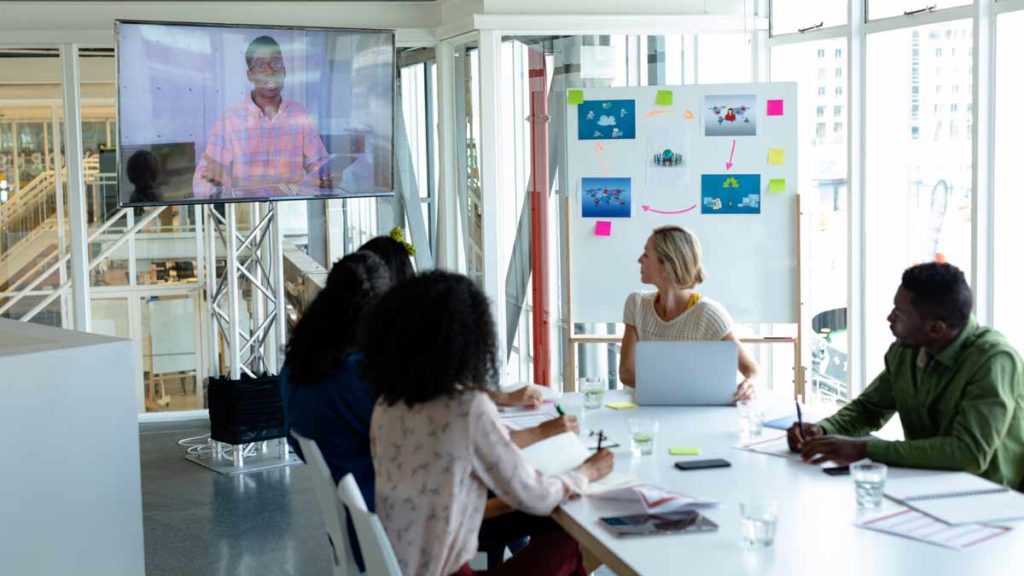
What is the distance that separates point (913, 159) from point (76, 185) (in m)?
4.83

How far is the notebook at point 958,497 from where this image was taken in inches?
100

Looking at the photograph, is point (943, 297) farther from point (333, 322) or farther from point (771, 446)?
point (333, 322)

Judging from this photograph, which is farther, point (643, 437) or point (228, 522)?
point (228, 522)

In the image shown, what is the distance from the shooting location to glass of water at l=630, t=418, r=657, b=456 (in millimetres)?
3209

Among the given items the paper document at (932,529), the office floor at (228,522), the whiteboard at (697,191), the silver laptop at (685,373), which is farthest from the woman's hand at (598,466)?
the whiteboard at (697,191)

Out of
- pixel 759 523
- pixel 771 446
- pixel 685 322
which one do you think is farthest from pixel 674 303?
pixel 759 523

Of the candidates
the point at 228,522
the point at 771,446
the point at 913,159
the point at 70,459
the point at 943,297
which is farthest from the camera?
the point at 913,159

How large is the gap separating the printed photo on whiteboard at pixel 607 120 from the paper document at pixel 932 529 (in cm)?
345

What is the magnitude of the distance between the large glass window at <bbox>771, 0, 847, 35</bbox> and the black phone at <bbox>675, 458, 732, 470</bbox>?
11.7ft

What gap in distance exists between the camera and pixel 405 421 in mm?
2646

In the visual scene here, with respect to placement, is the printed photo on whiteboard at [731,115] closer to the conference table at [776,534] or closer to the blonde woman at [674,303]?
the blonde woman at [674,303]

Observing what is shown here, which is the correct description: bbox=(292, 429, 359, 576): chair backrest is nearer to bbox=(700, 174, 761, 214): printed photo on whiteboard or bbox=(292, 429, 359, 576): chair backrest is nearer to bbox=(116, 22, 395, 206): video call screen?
bbox=(700, 174, 761, 214): printed photo on whiteboard

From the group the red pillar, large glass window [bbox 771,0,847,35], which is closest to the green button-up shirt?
large glass window [bbox 771,0,847,35]

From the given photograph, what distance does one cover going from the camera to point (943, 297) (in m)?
3.05
